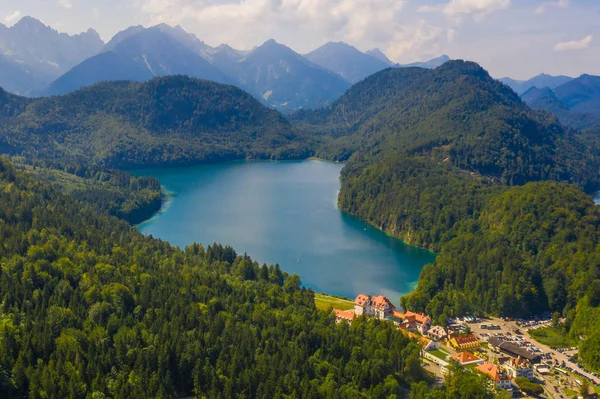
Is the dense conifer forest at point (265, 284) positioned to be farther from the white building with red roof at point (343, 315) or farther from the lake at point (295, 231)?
the lake at point (295, 231)

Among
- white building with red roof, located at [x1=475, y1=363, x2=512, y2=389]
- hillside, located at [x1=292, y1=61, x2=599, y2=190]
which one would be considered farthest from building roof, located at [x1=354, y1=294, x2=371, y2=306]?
hillside, located at [x1=292, y1=61, x2=599, y2=190]

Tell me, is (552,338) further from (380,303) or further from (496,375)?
(380,303)

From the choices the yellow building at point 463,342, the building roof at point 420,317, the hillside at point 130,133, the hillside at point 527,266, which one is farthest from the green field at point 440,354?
the hillside at point 130,133

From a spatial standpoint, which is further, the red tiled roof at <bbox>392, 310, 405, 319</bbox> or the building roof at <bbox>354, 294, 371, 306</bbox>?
the building roof at <bbox>354, 294, 371, 306</bbox>

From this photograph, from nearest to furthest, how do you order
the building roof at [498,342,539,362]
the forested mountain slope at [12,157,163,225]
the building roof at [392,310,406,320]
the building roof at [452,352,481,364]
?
the building roof at [452,352,481,364] → the building roof at [498,342,539,362] → the building roof at [392,310,406,320] → the forested mountain slope at [12,157,163,225]

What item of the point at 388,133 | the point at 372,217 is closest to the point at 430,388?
the point at 372,217

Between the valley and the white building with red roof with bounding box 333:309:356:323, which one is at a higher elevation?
the valley

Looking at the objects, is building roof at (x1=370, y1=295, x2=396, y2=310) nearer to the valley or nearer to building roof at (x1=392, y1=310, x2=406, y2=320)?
the valley
